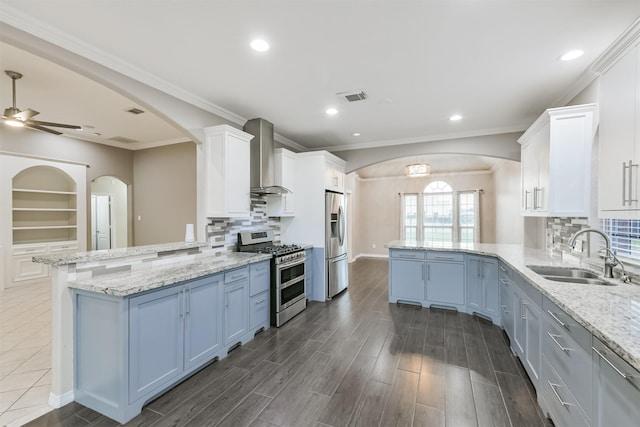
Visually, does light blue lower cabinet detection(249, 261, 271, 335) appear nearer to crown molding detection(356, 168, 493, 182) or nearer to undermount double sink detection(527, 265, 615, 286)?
undermount double sink detection(527, 265, 615, 286)

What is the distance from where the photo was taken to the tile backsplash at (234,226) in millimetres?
3436

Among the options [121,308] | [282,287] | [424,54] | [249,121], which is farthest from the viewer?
[249,121]

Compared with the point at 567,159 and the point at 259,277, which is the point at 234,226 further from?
the point at 567,159

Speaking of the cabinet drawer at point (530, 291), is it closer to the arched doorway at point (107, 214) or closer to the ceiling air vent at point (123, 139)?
the ceiling air vent at point (123, 139)

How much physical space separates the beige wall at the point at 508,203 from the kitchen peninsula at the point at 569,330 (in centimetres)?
191

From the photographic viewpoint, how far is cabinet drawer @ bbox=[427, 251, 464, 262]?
153 inches

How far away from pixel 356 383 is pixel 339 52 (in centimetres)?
280

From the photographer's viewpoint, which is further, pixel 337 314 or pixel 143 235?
pixel 143 235

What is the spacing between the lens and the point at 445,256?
395 cm

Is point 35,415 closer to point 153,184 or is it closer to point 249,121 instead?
point 249,121

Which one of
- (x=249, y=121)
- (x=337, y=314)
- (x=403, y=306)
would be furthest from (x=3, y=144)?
(x=403, y=306)

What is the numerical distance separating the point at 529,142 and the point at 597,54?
1084 millimetres

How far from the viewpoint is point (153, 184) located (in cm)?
618

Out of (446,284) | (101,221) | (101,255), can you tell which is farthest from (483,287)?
(101,221)
